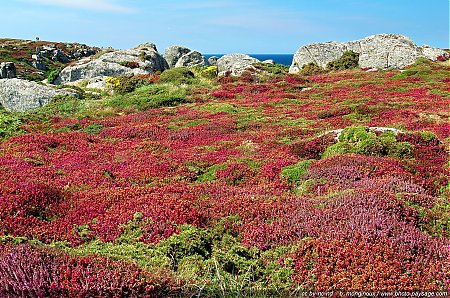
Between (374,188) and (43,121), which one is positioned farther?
(43,121)

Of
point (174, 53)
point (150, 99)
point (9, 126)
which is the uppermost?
point (174, 53)

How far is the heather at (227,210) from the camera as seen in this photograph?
581cm

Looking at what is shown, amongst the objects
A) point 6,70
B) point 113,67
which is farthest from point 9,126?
point 6,70

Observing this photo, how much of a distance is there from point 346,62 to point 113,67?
36.3 metres

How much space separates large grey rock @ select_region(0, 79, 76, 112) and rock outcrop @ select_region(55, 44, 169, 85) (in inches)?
642

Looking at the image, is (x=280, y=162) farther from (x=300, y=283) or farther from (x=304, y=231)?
(x=300, y=283)

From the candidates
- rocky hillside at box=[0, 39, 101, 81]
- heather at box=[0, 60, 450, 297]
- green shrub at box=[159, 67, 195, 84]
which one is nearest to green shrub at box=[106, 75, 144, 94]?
green shrub at box=[159, 67, 195, 84]

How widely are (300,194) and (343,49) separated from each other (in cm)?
6210

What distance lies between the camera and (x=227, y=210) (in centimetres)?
940

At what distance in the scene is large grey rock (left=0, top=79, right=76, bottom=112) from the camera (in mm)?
36878

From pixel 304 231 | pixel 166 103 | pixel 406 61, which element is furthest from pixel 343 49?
pixel 304 231

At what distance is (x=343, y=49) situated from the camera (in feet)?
221

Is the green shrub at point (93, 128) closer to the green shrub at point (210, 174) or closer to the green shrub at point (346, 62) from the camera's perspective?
the green shrub at point (210, 174)

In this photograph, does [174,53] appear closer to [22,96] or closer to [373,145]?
[22,96]
